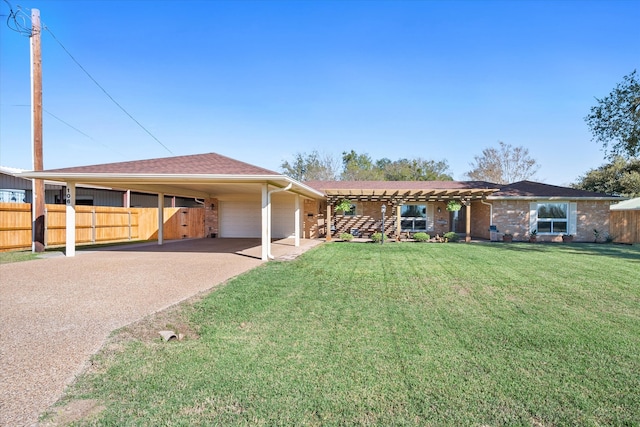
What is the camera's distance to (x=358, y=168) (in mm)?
42312

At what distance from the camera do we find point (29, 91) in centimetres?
1280

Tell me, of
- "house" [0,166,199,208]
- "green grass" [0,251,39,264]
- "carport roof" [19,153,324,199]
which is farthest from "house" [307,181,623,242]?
"green grass" [0,251,39,264]

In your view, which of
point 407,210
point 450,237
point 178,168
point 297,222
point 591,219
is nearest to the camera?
point 178,168

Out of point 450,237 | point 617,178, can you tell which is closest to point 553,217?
point 450,237

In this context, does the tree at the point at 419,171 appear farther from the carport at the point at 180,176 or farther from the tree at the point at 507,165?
the carport at the point at 180,176

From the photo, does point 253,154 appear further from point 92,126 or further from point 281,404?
point 281,404

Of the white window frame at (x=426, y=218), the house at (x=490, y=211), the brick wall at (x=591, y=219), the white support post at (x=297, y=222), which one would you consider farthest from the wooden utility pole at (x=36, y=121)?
the brick wall at (x=591, y=219)

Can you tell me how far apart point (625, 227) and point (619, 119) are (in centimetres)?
547

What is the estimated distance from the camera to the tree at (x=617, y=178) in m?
27.5

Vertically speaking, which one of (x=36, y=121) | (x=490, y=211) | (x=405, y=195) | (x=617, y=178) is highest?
(x=36, y=121)

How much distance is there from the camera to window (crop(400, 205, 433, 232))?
20.0 m

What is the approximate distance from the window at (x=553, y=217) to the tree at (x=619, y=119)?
3606 mm

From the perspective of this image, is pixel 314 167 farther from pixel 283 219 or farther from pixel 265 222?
pixel 265 222

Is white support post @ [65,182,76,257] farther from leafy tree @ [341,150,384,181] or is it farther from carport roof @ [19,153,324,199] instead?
leafy tree @ [341,150,384,181]
